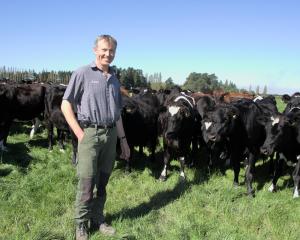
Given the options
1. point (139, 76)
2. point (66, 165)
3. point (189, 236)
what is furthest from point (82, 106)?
point (139, 76)

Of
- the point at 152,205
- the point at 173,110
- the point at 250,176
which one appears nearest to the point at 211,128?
the point at 173,110

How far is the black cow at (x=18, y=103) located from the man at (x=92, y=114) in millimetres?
5801

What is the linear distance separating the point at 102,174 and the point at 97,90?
1.23 metres

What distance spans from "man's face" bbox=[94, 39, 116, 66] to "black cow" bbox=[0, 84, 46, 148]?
628 centimetres

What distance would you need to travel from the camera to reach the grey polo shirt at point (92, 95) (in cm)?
475

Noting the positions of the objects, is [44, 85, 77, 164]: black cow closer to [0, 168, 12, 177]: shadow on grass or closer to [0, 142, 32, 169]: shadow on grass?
[0, 142, 32, 169]: shadow on grass

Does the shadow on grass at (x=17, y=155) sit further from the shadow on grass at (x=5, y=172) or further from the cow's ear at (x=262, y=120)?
the cow's ear at (x=262, y=120)

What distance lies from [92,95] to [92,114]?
9.1 inches

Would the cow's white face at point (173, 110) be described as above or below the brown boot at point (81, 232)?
above

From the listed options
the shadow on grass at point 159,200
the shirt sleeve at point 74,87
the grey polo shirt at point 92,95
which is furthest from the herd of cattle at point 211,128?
the shirt sleeve at point 74,87

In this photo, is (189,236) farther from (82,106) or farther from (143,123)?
(143,123)

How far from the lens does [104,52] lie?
4.73 meters

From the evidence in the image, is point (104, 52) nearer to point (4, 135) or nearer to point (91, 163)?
point (91, 163)

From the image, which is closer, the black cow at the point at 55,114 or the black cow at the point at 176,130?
the black cow at the point at 176,130
